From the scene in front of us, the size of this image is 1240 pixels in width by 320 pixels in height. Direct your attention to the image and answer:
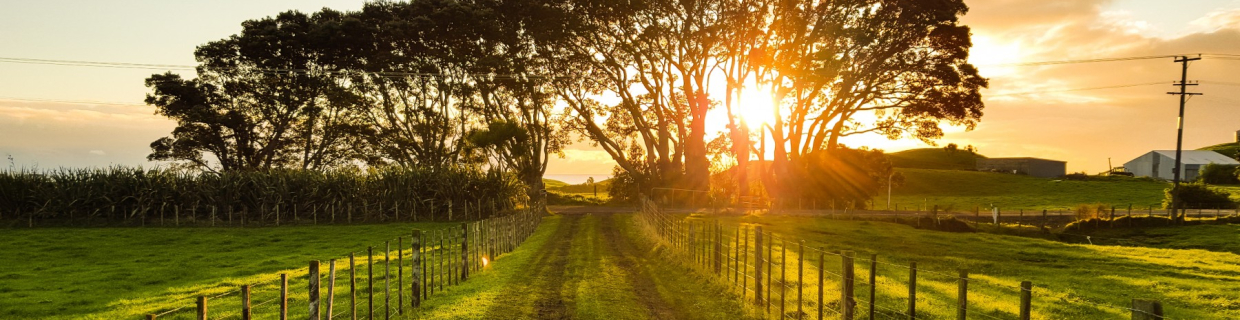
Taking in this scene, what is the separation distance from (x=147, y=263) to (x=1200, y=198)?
71.3 m

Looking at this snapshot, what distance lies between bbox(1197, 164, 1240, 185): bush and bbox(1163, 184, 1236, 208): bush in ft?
118

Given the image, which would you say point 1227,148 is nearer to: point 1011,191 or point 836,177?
point 1011,191

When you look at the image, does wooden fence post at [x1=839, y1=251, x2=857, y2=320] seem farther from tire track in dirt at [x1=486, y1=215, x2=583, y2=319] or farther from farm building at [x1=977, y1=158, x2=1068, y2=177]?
farm building at [x1=977, y1=158, x2=1068, y2=177]

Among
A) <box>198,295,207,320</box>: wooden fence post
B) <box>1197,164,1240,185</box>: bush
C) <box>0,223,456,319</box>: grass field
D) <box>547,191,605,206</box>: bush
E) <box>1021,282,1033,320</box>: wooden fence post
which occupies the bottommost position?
<box>0,223,456,319</box>: grass field

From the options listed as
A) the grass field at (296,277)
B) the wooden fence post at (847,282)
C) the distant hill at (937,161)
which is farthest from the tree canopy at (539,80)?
the distant hill at (937,161)

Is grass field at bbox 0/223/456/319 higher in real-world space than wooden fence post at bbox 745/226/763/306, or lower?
lower

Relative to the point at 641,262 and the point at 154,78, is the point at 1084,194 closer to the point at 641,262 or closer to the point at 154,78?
the point at 641,262

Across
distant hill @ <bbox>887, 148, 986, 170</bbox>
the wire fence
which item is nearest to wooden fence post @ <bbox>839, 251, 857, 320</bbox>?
the wire fence

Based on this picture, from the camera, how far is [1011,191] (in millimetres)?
92188

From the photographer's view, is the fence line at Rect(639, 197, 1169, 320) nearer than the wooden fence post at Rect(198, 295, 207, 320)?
No

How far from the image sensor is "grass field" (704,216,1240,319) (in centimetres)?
1650

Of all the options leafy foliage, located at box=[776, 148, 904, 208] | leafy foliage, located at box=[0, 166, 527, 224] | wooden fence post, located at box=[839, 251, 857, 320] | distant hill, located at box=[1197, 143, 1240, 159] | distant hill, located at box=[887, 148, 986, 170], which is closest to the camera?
wooden fence post, located at box=[839, 251, 857, 320]

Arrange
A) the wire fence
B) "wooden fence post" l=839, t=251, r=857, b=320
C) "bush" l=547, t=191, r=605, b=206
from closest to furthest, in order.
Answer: "wooden fence post" l=839, t=251, r=857, b=320
the wire fence
"bush" l=547, t=191, r=605, b=206

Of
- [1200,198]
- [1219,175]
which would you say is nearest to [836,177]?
[1200,198]
